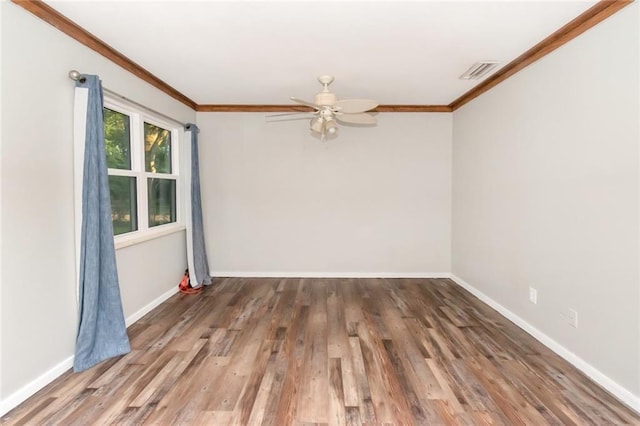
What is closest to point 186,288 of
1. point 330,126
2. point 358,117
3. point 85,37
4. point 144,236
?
point 144,236

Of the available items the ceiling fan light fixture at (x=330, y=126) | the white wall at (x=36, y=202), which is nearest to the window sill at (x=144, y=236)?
the white wall at (x=36, y=202)

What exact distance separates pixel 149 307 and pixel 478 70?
4.26 meters

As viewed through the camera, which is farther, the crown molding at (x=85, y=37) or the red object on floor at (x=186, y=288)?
the red object on floor at (x=186, y=288)

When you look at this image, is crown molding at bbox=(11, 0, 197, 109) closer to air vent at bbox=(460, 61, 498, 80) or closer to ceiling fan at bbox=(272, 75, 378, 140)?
ceiling fan at bbox=(272, 75, 378, 140)

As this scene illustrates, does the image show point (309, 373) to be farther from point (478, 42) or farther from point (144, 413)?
point (478, 42)

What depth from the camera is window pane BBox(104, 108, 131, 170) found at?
299cm

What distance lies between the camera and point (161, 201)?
3979mm

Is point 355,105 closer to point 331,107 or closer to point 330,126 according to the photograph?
point 331,107

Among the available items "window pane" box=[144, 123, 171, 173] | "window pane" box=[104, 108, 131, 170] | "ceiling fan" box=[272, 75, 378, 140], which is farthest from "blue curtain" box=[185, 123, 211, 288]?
"ceiling fan" box=[272, 75, 378, 140]

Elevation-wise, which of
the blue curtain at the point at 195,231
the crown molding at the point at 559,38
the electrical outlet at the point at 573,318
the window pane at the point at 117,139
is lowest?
the electrical outlet at the point at 573,318

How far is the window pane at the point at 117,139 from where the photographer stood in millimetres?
2986

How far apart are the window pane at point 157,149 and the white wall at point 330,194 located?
67cm

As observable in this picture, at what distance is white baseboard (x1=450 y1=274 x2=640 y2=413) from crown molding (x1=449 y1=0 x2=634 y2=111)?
7.77 ft

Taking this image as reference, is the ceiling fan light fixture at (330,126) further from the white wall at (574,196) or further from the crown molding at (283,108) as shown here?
the white wall at (574,196)
